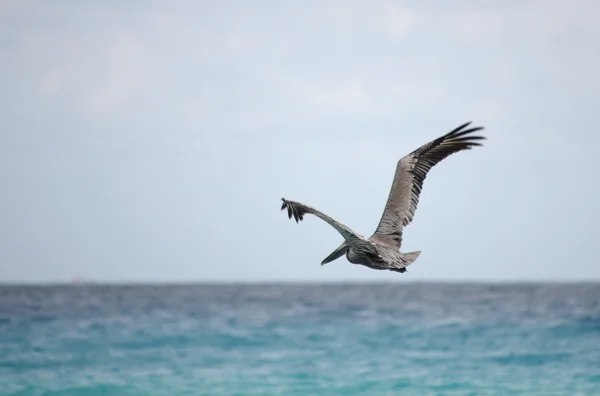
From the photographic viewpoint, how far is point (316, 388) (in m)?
25.7

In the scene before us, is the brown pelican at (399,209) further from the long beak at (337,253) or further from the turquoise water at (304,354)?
the turquoise water at (304,354)

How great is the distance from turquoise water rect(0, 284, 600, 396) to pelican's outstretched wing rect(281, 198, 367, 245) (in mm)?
13770

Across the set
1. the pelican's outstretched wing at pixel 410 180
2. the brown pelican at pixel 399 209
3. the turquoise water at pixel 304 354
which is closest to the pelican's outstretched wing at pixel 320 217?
the brown pelican at pixel 399 209

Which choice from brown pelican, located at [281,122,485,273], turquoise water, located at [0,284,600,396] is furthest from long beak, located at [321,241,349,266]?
turquoise water, located at [0,284,600,396]

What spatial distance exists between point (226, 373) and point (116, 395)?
3.70m

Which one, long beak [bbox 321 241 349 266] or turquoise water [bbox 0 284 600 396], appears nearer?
long beak [bbox 321 241 349 266]

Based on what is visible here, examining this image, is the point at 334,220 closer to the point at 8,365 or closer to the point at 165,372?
the point at 165,372

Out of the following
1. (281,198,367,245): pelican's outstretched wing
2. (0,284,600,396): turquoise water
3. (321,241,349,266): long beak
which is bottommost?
(0,284,600,396): turquoise water

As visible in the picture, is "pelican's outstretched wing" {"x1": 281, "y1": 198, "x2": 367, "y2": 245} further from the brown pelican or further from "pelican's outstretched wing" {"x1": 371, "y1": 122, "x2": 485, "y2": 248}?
"pelican's outstretched wing" {"x1": 371, "y1": 122, "x2": 485, "y2": 248}

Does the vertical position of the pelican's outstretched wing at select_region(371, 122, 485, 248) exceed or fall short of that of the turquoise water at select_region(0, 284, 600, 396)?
it exceeds it

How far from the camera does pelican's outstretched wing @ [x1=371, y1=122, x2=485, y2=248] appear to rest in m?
12.6

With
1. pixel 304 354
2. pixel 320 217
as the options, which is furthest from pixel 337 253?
pixel 304 354

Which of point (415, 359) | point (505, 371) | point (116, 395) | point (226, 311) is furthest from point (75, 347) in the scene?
point (226, 311)

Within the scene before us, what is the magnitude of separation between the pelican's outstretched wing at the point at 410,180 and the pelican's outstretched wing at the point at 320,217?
0.93 m
